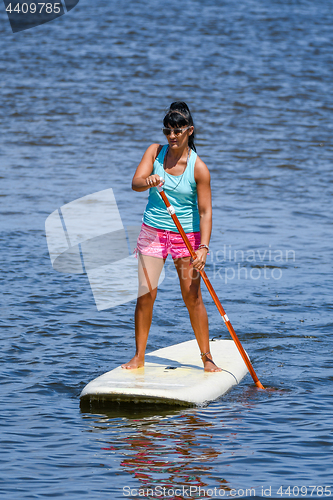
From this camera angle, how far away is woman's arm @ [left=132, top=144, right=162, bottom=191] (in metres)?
4.74

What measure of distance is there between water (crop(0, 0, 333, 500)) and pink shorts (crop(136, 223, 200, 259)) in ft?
3.30

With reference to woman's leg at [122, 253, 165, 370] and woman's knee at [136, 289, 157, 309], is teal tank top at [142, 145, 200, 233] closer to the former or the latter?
woman's leg at [122, 253, 165, 370]

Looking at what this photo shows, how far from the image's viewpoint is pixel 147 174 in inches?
193

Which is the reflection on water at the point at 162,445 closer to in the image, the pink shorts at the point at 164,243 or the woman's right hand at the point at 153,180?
the pink shorts at the point at 164,243

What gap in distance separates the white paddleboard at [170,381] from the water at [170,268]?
10 centimetres

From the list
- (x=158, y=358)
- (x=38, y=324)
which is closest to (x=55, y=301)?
(x=38, y=324)

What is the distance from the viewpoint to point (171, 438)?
4496mm

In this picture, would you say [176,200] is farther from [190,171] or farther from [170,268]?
[170,268]

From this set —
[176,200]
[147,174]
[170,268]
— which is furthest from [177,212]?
[170,268]

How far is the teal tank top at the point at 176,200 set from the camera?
491 cm

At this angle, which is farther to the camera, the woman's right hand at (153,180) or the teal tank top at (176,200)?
the teal tank top at (176,200)

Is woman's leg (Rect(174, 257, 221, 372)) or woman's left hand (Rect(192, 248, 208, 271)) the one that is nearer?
woman's left hand (Rect(192, 248, 208, 271))

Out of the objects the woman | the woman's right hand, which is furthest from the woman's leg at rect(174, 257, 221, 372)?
the woman's right hand

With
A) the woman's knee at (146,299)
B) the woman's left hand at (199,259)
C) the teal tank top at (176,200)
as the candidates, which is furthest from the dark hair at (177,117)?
the woman's knee at (146,299)
